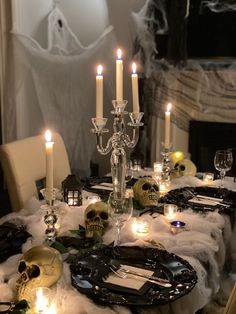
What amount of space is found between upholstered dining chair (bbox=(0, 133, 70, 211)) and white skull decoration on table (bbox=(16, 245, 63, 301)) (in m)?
0.96

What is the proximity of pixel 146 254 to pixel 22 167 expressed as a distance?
38.6 inches

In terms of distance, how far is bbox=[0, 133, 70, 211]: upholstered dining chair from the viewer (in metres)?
2.09

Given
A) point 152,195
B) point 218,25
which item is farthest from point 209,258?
point 218,25

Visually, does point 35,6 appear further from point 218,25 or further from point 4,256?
point 4,256

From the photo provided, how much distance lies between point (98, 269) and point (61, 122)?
2.35 m

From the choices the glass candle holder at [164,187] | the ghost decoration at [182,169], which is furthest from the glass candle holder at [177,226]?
the ghost decoration at [182,169]

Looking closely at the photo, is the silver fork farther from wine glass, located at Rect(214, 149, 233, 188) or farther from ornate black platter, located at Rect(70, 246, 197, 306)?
wine glass, located at Rect(214, 149, 233, 188)

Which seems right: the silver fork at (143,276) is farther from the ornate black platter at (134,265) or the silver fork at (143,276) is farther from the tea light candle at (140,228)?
the tea light candle at (140,228)

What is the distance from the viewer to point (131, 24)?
3762mm

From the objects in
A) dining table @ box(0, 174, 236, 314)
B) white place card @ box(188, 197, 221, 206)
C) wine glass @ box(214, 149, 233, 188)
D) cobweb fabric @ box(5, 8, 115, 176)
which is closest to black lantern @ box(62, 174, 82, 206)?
dining table @ box(0, 174, 236, 314)

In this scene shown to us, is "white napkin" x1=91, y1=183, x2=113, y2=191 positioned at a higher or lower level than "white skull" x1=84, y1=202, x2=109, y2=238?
lower

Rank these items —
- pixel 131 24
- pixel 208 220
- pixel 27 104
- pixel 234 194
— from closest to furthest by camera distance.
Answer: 1. pixel 208 220
2. pixel 234 194
3. pixel 27 104
4. pixel 131 24

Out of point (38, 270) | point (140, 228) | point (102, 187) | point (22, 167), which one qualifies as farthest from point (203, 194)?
point (38, 270)

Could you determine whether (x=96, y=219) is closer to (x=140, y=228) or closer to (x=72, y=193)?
(x=140, y=228)
